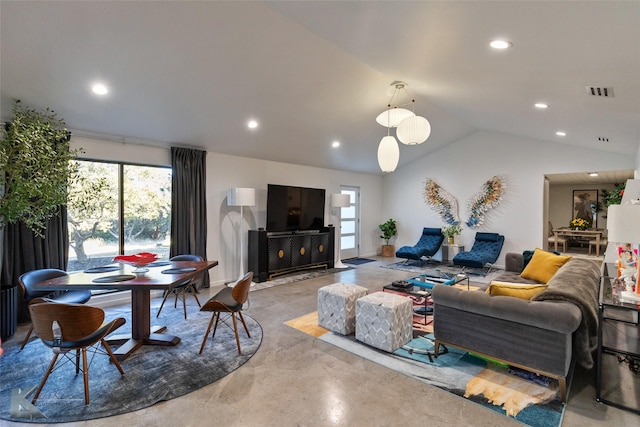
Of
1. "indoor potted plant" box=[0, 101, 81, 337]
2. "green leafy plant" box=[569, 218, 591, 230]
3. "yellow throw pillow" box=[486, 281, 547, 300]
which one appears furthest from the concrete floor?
"green leafy plant" box=[569, 218, 591, 230]

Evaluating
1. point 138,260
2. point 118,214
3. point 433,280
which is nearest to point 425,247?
point 433,280

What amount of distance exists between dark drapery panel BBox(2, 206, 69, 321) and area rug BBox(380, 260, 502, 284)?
5.80 metres

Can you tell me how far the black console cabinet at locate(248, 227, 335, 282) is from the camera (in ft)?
19.3

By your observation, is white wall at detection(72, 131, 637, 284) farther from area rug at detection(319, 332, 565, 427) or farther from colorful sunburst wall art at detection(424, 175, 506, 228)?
area rug at detection(319, 332, 565, 427)

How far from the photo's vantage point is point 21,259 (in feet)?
12.1

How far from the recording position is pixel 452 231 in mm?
7602

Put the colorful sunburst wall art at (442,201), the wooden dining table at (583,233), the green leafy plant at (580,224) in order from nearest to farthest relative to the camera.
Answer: the colorful sunburst wall art at (442,201) < the wooden dining table at (583,233) < the green leafy plant at (580,224)

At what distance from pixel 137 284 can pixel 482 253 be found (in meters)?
6.53

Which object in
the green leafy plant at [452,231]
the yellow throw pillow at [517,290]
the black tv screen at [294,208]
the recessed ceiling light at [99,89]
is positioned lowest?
the yellow throw pillow at [517,290]

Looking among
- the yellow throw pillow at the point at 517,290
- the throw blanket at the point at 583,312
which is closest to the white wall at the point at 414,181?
the yellow throw pillow at the point at 517,290

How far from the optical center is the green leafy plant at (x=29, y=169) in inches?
113

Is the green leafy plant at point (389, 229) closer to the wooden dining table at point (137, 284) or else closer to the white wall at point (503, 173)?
the white wall at point (503, 173)

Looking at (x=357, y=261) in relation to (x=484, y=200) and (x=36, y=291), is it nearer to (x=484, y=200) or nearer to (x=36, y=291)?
(x=484, y=200)

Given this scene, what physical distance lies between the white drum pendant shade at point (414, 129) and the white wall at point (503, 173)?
383 centimetres
